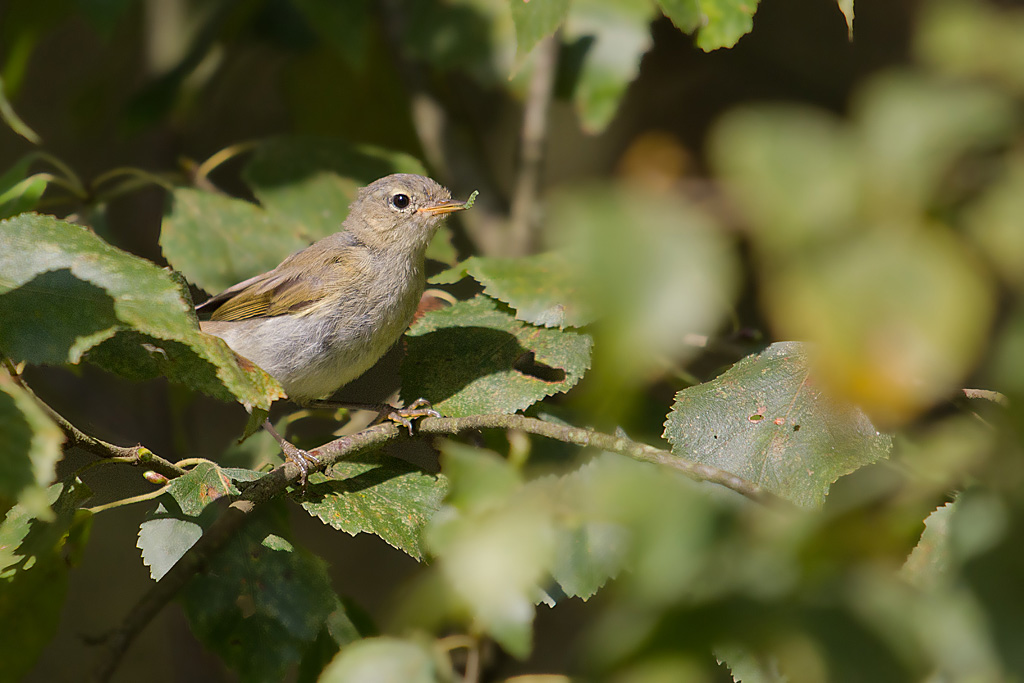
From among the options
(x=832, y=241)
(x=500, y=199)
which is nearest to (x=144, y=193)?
(x=500, y=199)

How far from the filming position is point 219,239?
8.41 ft

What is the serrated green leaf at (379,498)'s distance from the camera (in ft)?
5.38

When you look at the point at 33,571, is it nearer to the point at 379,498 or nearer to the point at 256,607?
the point at 256,607

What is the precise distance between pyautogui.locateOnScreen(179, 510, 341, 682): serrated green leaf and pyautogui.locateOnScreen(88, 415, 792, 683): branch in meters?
0.06

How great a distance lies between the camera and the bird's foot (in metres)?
1.79

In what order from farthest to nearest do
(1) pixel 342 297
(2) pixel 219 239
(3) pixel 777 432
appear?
1. (1) pixel 342 297
2. (2) pixel 219 239
3. (3) pixel 777 432

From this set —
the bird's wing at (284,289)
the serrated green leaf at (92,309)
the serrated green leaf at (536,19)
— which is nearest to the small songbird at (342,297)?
the bird's wing at (284,289)

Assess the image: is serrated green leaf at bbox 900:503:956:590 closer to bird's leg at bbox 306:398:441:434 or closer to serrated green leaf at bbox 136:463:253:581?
bird's leg at bbox 306:398:441:434

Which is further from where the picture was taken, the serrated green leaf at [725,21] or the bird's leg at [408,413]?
the bird's leg at [408,413]

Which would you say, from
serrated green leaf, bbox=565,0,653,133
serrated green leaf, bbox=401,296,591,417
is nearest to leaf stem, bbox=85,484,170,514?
serrated green leaf, bbox=401,296,591,417

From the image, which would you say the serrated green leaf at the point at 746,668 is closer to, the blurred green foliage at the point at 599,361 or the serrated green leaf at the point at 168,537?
the blurred green foliage at the point at 599,361

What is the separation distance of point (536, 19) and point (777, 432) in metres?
0.88

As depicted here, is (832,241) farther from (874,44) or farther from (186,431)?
(874,44)

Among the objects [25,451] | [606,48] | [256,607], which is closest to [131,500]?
[256,607]
